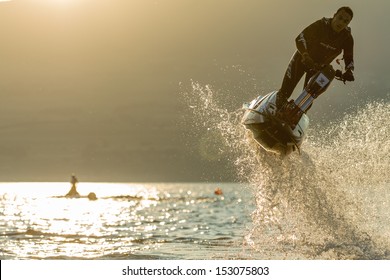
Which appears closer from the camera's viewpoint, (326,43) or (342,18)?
(342,18)

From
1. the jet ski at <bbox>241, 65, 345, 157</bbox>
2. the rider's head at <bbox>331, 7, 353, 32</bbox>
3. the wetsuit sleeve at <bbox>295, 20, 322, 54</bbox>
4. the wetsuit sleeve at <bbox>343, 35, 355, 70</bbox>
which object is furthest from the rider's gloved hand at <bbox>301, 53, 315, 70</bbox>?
the rider's head at <bbox>331, 7, 353, 32</bbox>

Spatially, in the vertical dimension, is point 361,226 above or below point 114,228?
below

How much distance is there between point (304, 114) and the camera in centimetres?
1805

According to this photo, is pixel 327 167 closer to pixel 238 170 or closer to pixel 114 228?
pixel 238 170

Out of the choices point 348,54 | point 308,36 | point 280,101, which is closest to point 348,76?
point 348,54

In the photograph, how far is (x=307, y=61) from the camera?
17.4 metres

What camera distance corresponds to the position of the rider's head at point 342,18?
650 inches

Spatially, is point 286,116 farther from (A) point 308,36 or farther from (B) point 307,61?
(A) point 308,36

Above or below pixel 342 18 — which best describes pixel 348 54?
below

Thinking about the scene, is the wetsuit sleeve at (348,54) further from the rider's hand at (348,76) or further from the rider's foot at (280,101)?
the rider's foot at (280,101)

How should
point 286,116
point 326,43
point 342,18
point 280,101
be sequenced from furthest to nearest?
point 280,101, point 286,116, point 326,43, point 342,18

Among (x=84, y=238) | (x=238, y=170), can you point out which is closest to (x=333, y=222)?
(x=238, y=170)

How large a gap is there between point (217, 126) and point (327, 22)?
5.40 metres

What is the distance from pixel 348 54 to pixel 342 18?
1043mm
